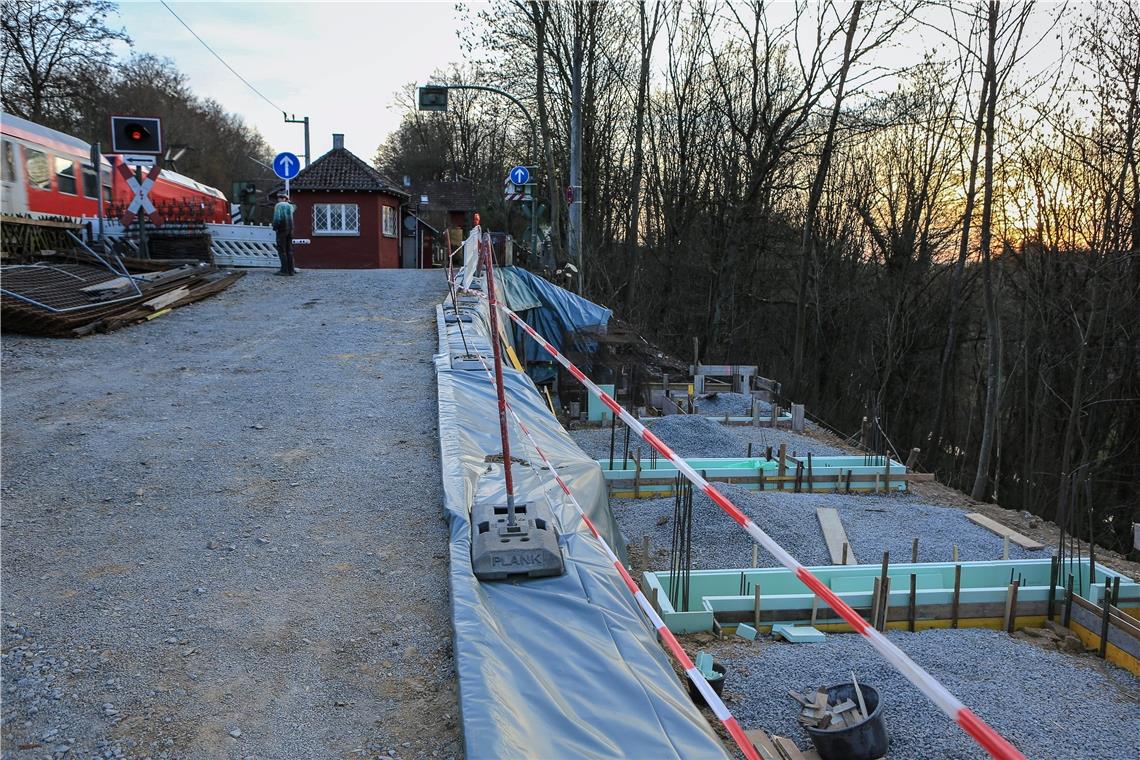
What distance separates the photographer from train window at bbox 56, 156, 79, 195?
1994 centimetres

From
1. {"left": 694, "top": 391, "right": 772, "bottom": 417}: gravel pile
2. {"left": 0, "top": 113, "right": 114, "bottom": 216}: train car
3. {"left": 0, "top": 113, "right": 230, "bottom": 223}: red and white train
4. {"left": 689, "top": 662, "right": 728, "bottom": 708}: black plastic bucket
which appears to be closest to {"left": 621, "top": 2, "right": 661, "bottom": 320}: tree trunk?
{"left": 694, "top": 391, "right": 772, "bottom": 417}: gravel pile

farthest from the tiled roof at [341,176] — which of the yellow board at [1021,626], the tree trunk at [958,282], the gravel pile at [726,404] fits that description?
the yellow board at [1021,626]

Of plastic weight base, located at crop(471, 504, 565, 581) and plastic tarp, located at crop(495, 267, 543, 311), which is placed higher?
plastic tarp, located at crop(495, 267, 543, 311)

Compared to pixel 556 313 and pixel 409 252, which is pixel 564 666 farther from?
pixel 409 252

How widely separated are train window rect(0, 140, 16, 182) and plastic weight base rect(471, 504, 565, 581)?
1852cm

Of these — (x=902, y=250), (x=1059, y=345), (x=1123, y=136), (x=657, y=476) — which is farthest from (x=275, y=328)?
(x=902, y=250)

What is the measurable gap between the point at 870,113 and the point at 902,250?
18.5 ft

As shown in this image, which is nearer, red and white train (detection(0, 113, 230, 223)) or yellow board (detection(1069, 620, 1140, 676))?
yellow board (detection(1069, 620, 1140, 676))

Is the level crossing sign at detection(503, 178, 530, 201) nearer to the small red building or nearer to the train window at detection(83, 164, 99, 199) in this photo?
the small red building

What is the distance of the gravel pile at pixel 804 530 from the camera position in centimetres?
979

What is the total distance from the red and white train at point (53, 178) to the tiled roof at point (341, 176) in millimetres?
6859

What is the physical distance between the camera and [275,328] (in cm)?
1256

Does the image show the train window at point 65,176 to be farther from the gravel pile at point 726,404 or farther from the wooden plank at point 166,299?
the gravel pile at point 726,404

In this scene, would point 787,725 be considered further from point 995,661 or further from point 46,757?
point 46,757
